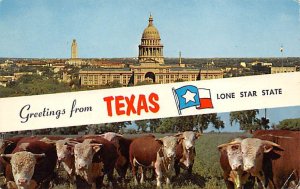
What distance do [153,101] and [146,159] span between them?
1891mm

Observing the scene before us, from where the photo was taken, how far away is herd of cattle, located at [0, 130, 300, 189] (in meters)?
8.03

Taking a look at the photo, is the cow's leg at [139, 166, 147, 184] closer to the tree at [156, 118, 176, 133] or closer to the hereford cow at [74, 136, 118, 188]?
the tree at [156, 118, 176, 133]

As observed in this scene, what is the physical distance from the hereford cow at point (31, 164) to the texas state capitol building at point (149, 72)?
125 centimetres

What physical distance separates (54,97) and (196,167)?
11.4ft

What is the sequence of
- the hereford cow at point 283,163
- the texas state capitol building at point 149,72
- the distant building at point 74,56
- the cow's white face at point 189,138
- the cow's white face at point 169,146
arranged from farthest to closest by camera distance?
the cow's white face at point 189,138
the cow's white face at point 169,146
the distant building at point 74,56
the texas state capitol building at point 149,72
the hereford cow at point 283,163

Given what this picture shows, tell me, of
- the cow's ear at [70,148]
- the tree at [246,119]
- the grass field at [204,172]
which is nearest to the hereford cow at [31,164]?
the cow's ear at [70,148]

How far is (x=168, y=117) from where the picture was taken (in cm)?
945

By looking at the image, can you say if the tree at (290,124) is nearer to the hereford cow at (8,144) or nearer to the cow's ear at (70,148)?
the cow's ear at (70,148)

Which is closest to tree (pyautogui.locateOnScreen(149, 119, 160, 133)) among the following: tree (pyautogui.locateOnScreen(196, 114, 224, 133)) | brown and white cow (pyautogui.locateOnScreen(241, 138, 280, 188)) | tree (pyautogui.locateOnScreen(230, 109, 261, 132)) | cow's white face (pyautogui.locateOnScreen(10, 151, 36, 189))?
tree (pyautogui.locateOnScreen(196, 114, 224, 133))

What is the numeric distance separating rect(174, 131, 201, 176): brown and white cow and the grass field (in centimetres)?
19

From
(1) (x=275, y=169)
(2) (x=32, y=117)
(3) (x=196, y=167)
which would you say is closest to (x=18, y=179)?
(2) (x=32, y=117)

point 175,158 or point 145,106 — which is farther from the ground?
point 145,106

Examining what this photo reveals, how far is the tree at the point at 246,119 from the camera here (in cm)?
977

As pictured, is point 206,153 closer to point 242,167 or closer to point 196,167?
point 196,167
